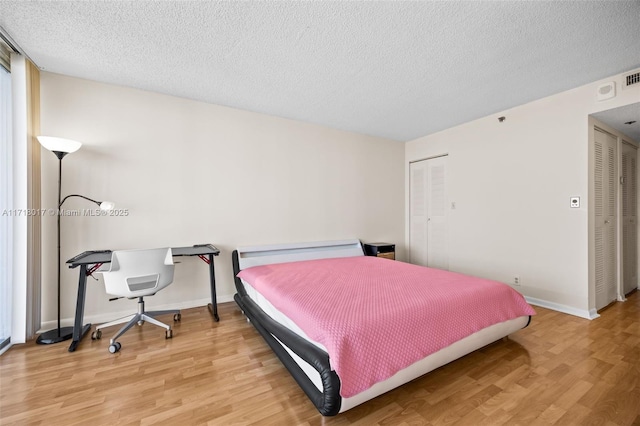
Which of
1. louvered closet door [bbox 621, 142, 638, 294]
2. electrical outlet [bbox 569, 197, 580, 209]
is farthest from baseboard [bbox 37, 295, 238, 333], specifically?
louvered closet door [bbox 621, 142, 638, 294]

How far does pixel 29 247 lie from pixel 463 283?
3776 mm

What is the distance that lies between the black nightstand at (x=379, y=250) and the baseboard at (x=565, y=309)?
184 cm

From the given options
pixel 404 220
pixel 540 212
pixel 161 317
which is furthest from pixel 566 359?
pixel 161 317

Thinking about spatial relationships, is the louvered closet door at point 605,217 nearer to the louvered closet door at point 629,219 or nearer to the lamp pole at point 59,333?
the louvered closet door at point 629,219

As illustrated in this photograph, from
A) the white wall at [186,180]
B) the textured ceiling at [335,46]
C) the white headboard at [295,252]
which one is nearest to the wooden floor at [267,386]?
the white wall at [186,180]

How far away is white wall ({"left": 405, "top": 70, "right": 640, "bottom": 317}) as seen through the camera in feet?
9.28

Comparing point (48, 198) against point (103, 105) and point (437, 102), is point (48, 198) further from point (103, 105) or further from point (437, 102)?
point (437, 102)

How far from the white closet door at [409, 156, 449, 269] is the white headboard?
4.25 feet

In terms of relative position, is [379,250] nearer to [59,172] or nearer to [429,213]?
[429,213]

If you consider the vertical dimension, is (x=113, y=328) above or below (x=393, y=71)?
below

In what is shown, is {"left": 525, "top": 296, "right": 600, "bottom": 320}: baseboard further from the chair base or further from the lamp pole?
the lamp pole

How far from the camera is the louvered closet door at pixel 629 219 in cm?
341

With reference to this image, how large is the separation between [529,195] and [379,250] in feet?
6.83

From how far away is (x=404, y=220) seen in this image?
195 inches
